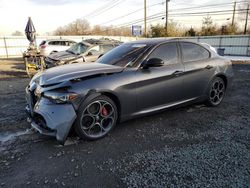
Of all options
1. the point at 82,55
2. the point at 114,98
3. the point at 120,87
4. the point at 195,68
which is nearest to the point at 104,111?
the point at 114,98

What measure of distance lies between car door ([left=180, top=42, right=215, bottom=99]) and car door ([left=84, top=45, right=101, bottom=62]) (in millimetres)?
4838

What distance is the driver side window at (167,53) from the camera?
3.93 meters

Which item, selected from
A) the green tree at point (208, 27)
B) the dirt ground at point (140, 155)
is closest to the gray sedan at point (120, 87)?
the dirt ground at point (140, 155)

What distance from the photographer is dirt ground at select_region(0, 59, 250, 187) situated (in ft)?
7.78

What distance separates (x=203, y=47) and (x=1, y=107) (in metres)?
4.95

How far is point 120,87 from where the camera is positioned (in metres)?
3.37

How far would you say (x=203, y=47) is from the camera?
477 cm

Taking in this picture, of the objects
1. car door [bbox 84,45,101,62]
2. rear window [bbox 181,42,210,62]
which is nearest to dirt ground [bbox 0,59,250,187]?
rear window [bbox 181,42,210,62]

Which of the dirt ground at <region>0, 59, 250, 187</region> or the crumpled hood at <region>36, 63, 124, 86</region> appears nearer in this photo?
the dirt ground at <region>0, 59, 250, 187</region>

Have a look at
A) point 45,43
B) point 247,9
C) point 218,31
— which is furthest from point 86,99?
point 247,9

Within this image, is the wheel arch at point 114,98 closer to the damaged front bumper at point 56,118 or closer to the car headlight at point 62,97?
the car headlight at point 62,97

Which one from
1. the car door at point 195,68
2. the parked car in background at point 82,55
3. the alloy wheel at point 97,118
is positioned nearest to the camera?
the alloy wheel at point 97,118

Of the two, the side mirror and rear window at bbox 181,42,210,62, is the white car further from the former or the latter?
the side mirror

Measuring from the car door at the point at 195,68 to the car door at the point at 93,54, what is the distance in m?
4.84
